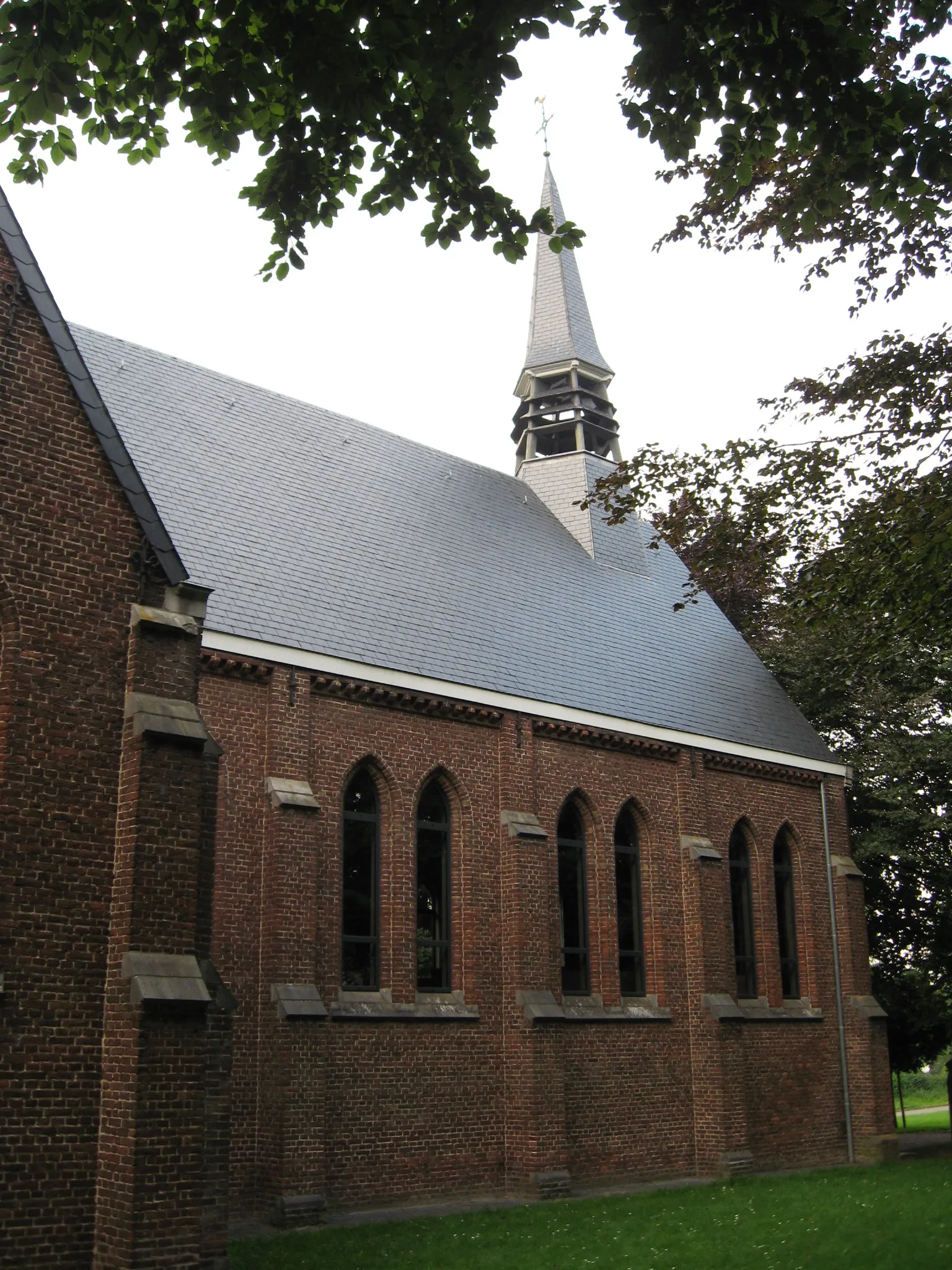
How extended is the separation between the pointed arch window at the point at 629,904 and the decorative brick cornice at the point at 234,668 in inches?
283

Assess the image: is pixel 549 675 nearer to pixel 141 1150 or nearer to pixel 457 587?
pixel 457 587

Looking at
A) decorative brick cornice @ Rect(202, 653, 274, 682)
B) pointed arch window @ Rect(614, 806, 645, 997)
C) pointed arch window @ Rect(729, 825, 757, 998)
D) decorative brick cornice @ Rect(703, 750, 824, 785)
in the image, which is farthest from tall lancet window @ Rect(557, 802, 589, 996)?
decorative brick cornice @ Rect(202, 653, 274, 682)

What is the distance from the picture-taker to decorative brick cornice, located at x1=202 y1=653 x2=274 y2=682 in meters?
16.1

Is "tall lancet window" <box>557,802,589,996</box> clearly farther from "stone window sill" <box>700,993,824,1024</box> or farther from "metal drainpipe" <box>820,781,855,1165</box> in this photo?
"metal drainpipe" <box>820,781,855,1165</box>

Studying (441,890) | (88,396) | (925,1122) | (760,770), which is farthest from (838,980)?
(925,1122)

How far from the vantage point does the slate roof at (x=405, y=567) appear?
59.5ft

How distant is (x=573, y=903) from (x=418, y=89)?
563 inches

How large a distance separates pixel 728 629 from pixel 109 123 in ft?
67.0

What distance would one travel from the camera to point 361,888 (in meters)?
17.5

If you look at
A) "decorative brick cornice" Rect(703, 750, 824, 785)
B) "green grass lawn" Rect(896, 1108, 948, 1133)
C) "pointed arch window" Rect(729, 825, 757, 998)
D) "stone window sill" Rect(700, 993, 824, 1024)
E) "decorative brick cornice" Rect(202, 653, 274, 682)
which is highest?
"decorative brick cornice" Rect(202, 653, 274, 682)

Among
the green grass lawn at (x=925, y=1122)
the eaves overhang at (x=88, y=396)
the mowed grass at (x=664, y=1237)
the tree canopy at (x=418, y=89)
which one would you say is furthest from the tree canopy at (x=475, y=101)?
the green grass lawn at (x=925, y=1122)

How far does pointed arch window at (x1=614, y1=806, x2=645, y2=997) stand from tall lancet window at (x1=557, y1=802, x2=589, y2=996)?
69 centimetres

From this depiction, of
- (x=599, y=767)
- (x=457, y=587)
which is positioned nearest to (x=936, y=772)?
(x=599, y=767)

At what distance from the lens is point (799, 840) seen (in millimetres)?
24125
